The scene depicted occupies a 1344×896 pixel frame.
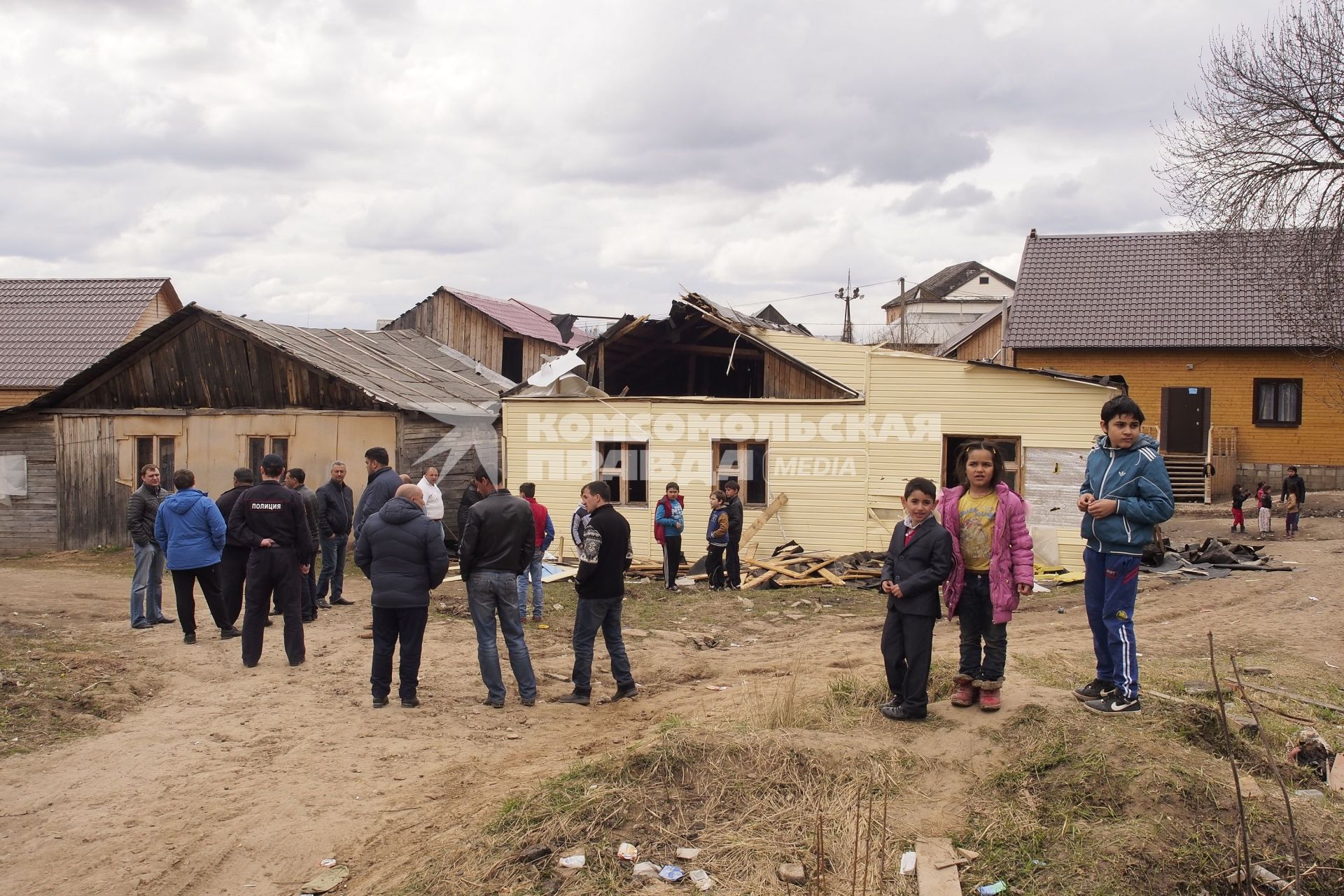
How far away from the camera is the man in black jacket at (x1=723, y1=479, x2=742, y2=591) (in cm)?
1498

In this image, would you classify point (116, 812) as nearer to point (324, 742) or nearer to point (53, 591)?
point (324, 742)

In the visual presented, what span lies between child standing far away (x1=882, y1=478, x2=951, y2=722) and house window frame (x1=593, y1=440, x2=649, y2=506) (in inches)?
446

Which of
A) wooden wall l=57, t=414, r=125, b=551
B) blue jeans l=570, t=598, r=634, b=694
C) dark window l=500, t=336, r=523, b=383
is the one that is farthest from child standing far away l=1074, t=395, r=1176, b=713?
dark window l=500, t=336, r=523, b=383

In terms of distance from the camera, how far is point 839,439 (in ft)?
55.6

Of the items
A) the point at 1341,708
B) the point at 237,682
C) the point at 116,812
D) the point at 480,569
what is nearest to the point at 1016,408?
the point at 1341,708

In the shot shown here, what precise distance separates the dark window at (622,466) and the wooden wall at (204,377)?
5.91 meters

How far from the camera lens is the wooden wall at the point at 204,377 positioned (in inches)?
749

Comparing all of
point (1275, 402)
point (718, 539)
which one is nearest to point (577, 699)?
point (718, 539)

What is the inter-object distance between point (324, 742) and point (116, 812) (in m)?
1.49

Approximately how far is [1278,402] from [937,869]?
27.1 m

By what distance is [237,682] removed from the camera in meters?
8.41

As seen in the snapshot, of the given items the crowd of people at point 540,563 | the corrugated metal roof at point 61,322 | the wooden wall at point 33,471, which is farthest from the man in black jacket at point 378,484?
the corrugated metal roof at point 61,322

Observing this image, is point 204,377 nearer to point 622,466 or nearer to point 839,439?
point 622,466

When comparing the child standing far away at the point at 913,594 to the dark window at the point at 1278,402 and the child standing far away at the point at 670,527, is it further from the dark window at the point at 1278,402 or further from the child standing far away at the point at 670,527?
the dark window at the point at 1278,402
